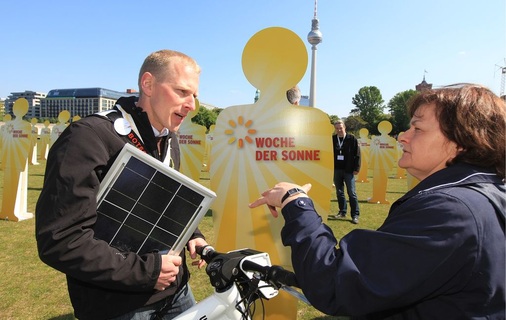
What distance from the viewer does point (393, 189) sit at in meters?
14.6

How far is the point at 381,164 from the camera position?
11.2 m

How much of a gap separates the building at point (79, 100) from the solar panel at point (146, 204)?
112 metres

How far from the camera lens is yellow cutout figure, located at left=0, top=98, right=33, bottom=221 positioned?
7.70m

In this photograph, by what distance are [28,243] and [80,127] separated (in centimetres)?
596

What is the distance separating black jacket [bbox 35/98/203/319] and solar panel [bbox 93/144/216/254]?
3.4 inches

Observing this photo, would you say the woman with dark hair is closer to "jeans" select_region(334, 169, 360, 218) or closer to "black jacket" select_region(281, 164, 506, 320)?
"black jacket" select_region(281, 164, 506, 320)

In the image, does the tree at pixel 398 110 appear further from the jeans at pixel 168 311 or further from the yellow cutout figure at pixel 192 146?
the jeans at pixel 168 311

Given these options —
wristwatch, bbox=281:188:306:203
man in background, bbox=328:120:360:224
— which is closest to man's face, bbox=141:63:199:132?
wristwatch, bbox=281:188:306:203

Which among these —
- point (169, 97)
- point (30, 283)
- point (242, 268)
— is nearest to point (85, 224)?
point (242, 268)

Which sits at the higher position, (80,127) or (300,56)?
(300,56)

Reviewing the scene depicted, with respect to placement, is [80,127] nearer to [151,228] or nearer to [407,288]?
[151,228]

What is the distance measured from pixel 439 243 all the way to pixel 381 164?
10.7 meters

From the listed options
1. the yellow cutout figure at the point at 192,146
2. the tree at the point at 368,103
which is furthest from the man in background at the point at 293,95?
the tree at the point at 368,103

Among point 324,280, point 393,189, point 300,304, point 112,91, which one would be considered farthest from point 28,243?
point 112,91
